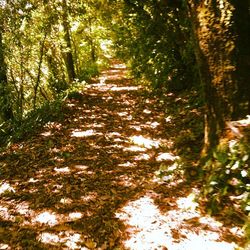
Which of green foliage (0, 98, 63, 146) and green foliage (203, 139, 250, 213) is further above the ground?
green foliage (0, 98, 63, 146)

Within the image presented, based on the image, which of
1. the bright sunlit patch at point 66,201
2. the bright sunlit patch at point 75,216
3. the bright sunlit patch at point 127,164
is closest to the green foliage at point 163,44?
the bright sunlit patch at point 127,164

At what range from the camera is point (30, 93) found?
17578mm

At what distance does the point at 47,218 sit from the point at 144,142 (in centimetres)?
276

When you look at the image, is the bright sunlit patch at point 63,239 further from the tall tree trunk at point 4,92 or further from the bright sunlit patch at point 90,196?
the tall tree trunk at point 4,92

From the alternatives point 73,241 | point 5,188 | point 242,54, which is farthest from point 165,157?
point 5,188

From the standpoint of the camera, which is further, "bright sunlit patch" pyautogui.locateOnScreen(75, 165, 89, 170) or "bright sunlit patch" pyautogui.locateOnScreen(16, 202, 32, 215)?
"bright sunlit patch" pyautogui.locateOnScreen(75, 165, 89, 170)

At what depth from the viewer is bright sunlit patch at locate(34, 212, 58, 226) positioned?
4277 mm

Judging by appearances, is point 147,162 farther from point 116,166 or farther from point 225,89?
point 225,89

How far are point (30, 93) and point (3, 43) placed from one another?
7137mm

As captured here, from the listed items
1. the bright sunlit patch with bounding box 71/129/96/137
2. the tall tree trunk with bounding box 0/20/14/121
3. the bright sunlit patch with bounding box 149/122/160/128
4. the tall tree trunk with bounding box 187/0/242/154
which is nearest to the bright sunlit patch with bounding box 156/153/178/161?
the tall tree trunk with bounding box 187/0/242/154

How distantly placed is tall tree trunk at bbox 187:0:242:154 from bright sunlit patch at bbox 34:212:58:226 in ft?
7.75

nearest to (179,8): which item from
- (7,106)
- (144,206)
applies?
(144,206)

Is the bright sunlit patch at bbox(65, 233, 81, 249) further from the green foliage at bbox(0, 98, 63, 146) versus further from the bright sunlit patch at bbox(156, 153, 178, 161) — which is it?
the green foliage at bbox(0, 98, 63, 146)

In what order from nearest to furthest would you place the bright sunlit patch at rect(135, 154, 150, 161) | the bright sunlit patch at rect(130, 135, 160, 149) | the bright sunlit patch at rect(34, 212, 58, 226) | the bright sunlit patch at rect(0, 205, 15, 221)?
the bright sunlit patch at rect(34, 212, 58, 226)
the bright sunlit patch at rect(0, 205, 15, 221)
the bright sunlit patch at rect(135, 154, 150, 161)
the bright sunlit patch at rect(130, 135, 160, 149)
